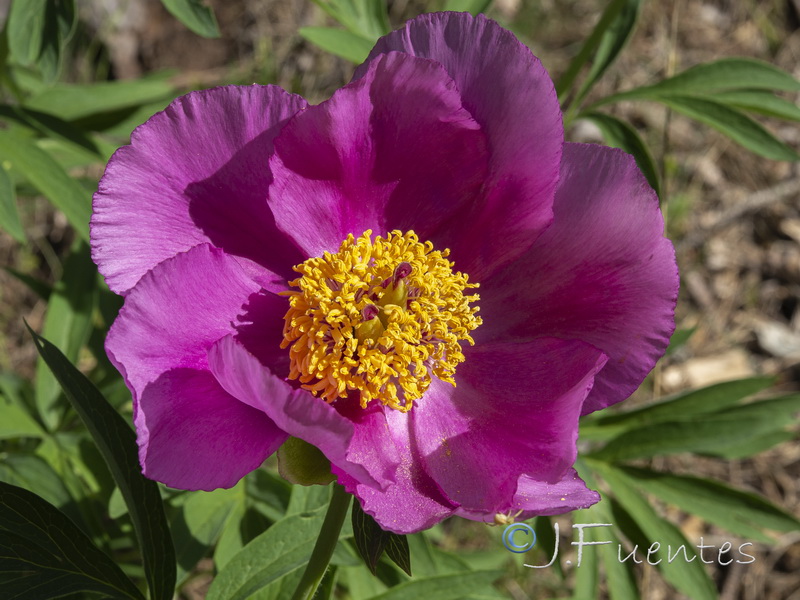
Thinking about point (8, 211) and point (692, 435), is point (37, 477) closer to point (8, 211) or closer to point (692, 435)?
point (8, 211)

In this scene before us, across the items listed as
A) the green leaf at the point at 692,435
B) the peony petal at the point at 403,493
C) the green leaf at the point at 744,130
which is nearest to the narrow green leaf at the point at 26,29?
the peony petal at the point at 403,493

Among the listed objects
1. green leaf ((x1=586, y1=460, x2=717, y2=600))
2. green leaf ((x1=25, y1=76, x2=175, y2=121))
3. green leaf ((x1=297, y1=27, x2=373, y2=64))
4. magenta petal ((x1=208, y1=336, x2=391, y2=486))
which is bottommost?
green leaf ((x1=586, y1=460, x2=717, y2=600))

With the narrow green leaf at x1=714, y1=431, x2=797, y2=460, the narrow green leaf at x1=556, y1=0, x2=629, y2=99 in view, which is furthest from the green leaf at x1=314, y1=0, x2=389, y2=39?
the narrow green leaf at x1=714, y1=431, x2=797, y2=460

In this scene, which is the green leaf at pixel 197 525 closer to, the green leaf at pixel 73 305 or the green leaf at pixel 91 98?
the green leaf at pixel 73 305

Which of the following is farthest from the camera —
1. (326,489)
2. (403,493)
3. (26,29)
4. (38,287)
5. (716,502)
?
(38,287)

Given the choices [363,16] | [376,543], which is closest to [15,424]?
[376,543]

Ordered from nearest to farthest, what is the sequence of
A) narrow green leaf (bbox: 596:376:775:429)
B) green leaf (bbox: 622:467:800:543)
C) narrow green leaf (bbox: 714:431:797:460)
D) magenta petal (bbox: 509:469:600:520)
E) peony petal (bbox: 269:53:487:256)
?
magenta petal (bbox: 509:469:600:520) < peony petal (bbox: 269:53:487:256) < green leaf (bbox: 622:467:800:543) < narrow green leaf (bbox: 596:376:775:429) < narrow green leaf (bbox: 714:431:797:460)

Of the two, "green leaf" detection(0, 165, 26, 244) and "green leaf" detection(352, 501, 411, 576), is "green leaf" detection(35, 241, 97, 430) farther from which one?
"green leaf" detection(352, 501, 411, 576)
